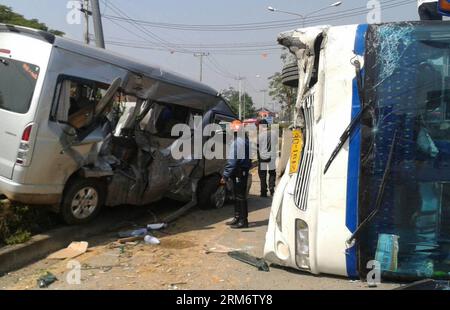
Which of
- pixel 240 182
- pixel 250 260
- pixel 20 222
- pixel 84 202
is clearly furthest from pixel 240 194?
pixel 20 222

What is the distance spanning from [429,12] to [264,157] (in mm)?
6785

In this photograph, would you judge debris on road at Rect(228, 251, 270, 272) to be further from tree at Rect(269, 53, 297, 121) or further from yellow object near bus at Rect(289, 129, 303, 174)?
tree at Rect(269, 53, 297, 121)

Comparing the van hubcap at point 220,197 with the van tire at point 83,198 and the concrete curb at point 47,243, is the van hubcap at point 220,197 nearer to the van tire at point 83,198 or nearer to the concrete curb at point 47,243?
the concrete curb at point 47,243

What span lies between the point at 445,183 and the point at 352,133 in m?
0.85

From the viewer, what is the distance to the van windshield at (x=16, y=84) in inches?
223

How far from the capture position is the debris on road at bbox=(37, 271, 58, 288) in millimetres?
4608

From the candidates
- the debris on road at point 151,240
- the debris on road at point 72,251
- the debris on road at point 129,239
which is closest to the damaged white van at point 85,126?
the debris on road at point 72,251

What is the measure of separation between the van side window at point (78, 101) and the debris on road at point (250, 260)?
8.64 ft

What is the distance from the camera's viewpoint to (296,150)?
4.70 metres

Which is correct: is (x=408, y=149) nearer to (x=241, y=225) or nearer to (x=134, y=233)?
(x=241, y=225)

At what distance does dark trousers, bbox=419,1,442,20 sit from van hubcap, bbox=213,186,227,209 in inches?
203

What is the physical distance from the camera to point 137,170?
24.0 ft

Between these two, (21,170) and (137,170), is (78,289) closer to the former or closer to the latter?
(21,170)

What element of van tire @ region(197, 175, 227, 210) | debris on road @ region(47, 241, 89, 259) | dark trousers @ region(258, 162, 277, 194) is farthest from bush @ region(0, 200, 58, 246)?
dark trousers @ region(258, 162, 277, 194)
